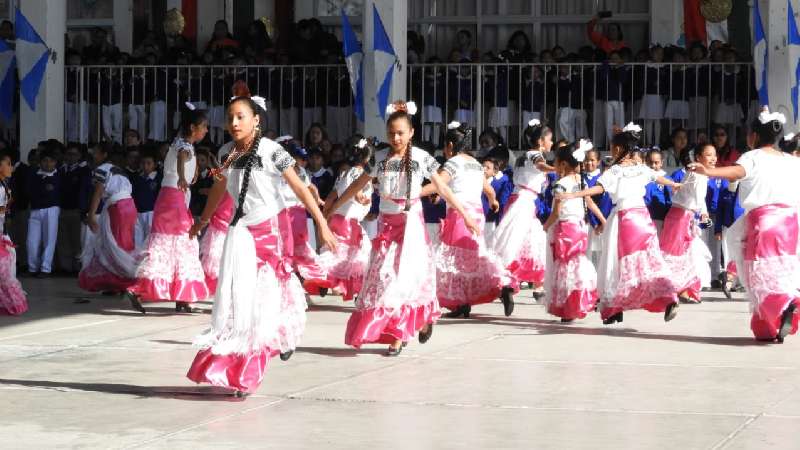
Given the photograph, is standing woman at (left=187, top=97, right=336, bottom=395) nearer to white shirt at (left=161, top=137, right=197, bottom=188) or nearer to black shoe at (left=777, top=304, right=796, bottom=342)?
black shoe at (left=777, top=304, right=796, bottom=342)

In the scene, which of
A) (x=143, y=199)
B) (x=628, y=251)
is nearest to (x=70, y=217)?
(x=143, y=199)

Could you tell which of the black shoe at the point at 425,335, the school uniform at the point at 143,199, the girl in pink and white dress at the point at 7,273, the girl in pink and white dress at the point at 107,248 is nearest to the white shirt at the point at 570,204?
the black shoe at the point at 425,335

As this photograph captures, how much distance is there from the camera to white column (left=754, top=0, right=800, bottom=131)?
17.6m

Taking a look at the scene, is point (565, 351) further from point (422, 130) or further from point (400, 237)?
point (422, 130)

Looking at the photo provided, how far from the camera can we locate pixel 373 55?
1850 centimetres

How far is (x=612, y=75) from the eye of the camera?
1938 cm

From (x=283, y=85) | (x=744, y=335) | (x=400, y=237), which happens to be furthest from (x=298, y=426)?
(x=283, y=85)

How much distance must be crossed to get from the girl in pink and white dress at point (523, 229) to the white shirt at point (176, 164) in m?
3.05

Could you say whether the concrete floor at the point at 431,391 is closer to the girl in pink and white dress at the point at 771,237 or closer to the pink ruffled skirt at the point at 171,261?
the girl in pink and white dress at the point at 771,237

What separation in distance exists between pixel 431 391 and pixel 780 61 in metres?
10.4

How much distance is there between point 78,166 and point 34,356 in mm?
8632

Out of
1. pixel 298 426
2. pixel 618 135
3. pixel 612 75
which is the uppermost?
pixel 612 75

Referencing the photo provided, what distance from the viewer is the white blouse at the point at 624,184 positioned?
12242 millimetres

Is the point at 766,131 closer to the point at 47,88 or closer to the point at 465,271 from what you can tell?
the point at 465,271
